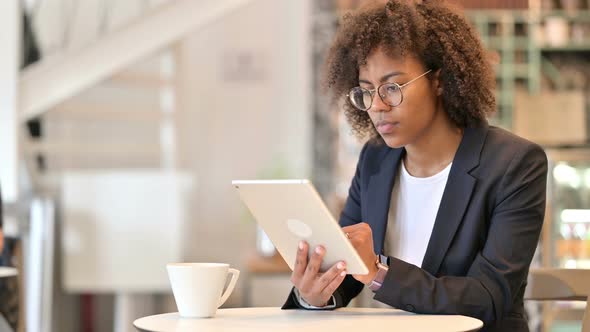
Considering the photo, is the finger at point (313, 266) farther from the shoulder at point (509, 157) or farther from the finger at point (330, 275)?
the shoulder at point (509, 157)

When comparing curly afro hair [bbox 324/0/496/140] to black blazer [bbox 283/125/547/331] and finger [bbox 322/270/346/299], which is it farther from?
finger [bbox 322/270/346/299]

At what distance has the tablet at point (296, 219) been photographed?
1637mm

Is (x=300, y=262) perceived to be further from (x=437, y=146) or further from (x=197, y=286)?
(x=437, y=146)

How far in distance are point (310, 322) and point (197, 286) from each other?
0.21 meters

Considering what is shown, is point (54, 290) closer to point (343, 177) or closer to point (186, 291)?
point (343, 177)

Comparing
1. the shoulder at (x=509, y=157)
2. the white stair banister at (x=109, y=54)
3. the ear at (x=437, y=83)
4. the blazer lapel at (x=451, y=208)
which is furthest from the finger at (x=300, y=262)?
the white stair banister at (x=109, y=54)

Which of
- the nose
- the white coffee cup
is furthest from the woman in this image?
the white coffee cup

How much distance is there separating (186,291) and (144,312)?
14.1ft

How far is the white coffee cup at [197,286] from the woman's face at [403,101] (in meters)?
0.50

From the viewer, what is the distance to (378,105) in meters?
2.05

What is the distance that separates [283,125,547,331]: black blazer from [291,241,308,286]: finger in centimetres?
15

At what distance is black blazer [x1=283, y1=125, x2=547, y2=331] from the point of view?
1.91 m

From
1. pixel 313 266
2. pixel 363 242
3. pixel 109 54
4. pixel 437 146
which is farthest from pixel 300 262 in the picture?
pixel 109 54

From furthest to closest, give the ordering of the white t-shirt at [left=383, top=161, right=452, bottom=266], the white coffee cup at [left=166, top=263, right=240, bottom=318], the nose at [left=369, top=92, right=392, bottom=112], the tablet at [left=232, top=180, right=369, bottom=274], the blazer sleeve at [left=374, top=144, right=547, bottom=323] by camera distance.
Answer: the white t-shirt at [left=383, top=161, right=452, bottom=266] → the nose at [left=369, top=92, right=392, bottom=112] → the blazer sleeve at [left=374, top=144, right=547, bottom=323] → the white coffee cup at [left=166, top=263, right=240, bottom=318] → the tablet at [left=232, top=180, right=369, bottom=274]
